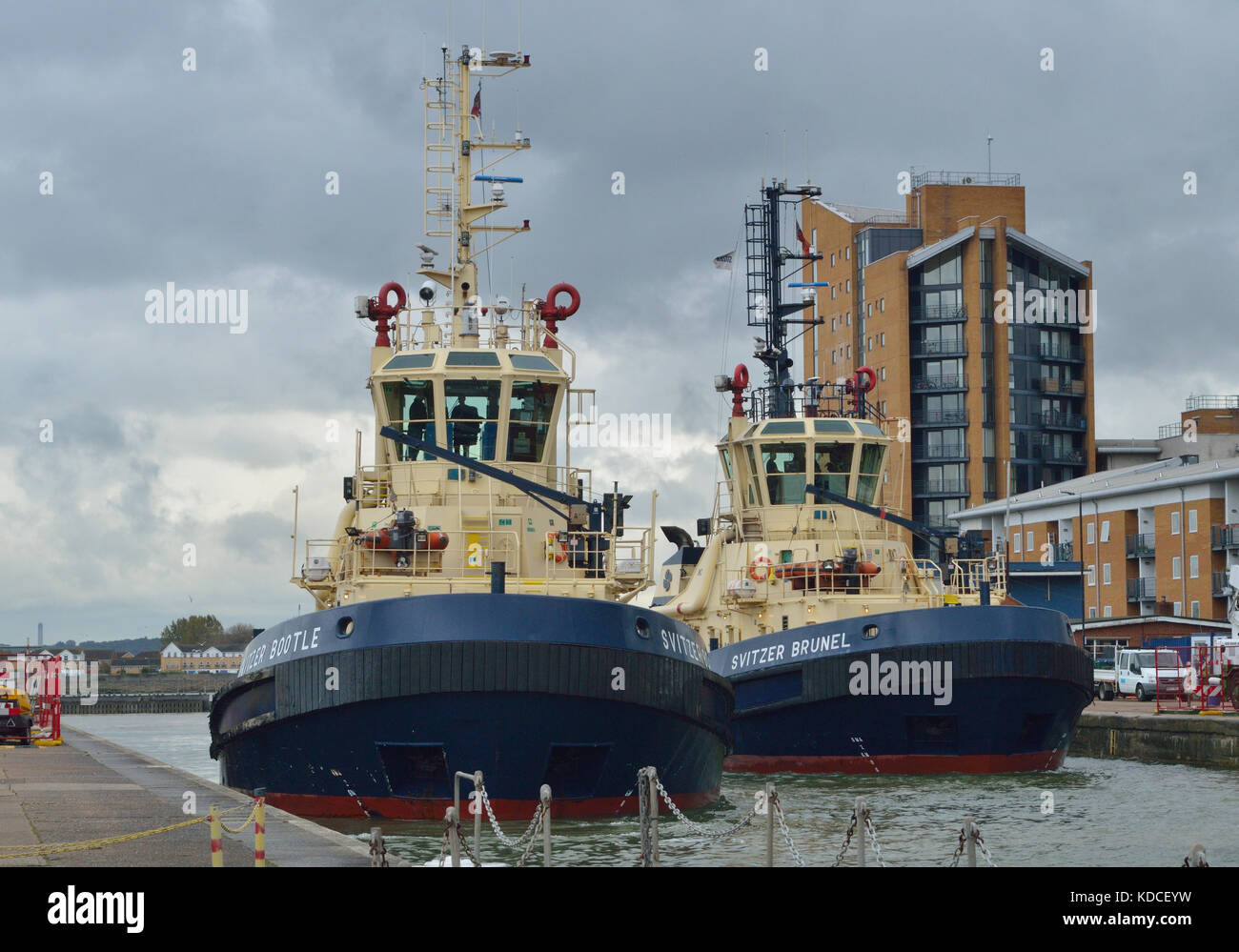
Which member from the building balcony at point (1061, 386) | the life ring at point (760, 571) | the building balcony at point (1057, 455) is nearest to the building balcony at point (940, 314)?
the building balcony at point (1061, 386)

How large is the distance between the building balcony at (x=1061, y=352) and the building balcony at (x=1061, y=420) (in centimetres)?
327

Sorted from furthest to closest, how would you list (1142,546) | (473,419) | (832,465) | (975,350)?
1. (975,350)
2. (1142,546)
3. (832,465)
4. (473,419)

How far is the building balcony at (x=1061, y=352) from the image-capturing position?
323ft

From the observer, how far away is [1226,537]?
68250mm

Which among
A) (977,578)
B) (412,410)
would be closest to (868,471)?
(977,578)

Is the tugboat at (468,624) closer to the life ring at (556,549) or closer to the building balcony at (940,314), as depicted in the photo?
the life ring at (556,549)

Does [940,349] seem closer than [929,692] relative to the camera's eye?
No

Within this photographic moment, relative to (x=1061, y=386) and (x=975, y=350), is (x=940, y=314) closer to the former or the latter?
(x=975, y=350)

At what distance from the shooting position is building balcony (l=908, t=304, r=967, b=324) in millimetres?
96438

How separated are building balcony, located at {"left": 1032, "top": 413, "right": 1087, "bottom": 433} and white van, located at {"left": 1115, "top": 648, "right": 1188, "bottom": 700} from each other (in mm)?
42906

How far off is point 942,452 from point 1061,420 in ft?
24.3
